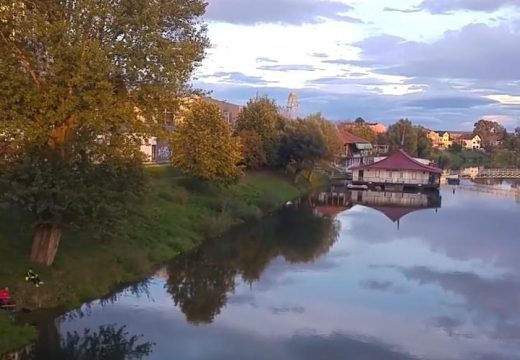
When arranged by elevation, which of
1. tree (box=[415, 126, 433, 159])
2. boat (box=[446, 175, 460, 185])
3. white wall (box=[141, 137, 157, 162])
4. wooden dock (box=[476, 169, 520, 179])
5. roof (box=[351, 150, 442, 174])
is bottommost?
boat (box=[446, 175, 460, 185])

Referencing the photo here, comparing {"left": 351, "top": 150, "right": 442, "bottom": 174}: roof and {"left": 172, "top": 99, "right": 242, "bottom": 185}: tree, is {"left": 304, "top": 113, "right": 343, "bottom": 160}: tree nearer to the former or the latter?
{"left": 351, "top": 150, "right": 442, "bottom": 174}: roof

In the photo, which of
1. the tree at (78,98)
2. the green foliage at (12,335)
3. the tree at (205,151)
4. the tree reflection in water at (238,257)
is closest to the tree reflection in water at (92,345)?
the green foliage at (12,335)

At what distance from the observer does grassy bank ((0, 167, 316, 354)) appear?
19094 mm

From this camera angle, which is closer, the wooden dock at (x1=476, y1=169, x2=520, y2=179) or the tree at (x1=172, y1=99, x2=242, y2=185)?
the tree at (x1=172, y1=99, x2=242, y2=185)

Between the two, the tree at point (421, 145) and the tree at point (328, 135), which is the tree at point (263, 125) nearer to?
the tree at point (328, 135)

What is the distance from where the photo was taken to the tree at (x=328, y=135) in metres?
66.1

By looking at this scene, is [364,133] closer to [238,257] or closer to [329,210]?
[329,210]

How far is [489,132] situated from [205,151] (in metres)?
145

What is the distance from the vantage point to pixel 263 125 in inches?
2228

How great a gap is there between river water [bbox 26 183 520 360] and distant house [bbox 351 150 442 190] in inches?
1241

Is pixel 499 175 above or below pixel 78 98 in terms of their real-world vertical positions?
below

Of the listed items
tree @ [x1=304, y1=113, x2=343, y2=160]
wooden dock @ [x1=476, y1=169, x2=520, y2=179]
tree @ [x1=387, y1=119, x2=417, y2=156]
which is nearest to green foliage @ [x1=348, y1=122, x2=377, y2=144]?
tree @ [x1=387, y1=119, x2=417, y2=156]

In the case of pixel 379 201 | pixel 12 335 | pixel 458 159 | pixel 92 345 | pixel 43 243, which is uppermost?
pixel 458 159

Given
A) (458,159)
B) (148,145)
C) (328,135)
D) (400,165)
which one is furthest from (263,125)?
(458,159)
